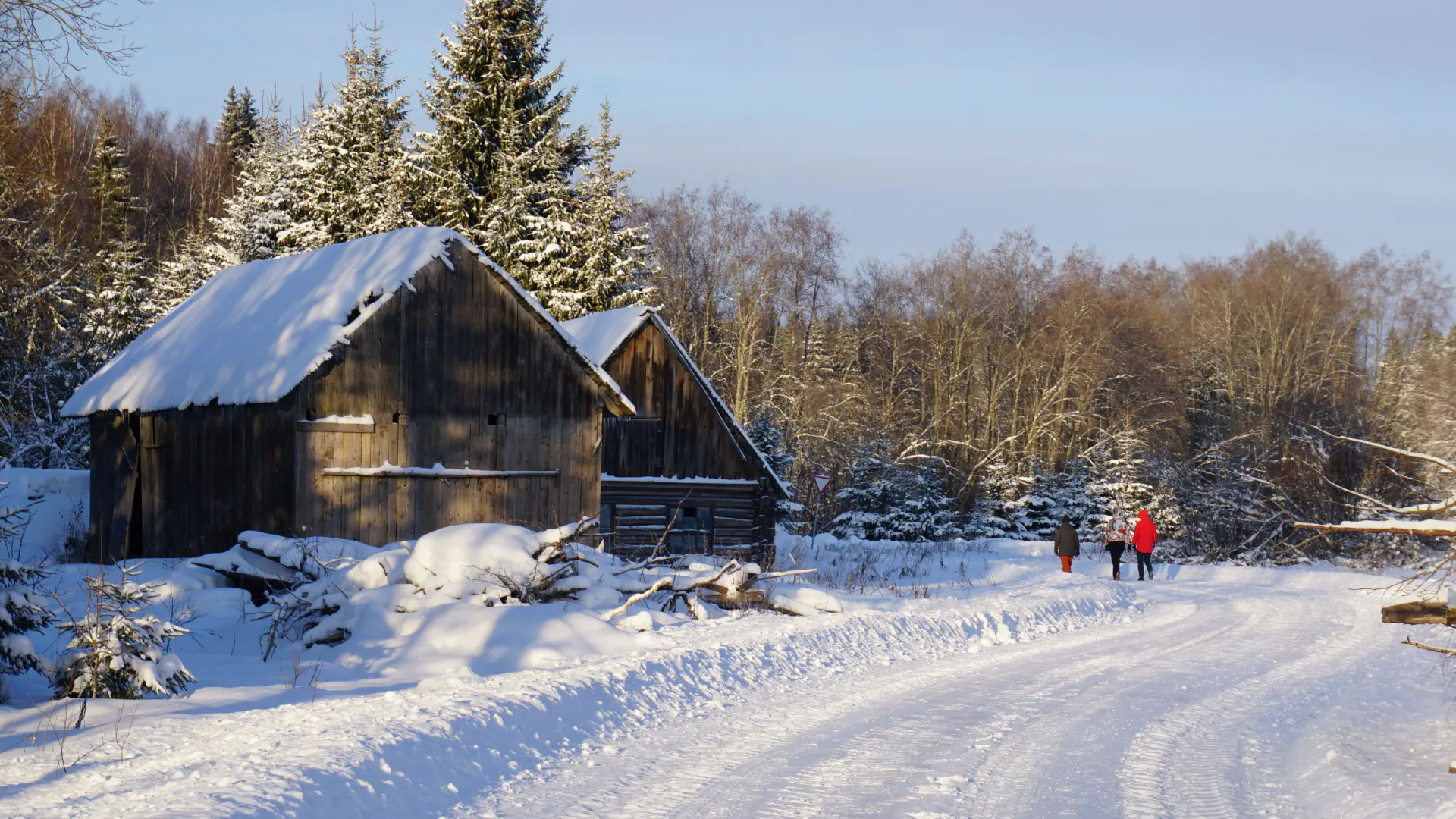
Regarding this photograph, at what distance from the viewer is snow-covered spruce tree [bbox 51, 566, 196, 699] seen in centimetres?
916

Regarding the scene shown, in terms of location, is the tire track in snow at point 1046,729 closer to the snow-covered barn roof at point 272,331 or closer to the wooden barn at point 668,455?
the snow-covered barn roof at point 272,331

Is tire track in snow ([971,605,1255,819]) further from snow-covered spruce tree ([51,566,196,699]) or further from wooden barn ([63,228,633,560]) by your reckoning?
wooden barn ([63,228,633,560])

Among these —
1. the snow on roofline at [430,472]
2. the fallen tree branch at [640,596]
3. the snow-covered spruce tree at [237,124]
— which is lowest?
the fallen tree branch at [640,596]

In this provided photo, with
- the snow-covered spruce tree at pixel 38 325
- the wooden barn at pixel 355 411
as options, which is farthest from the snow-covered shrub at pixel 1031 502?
the snow-covered spruce tree at pixel 38 325

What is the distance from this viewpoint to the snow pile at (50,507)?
24.3 metres

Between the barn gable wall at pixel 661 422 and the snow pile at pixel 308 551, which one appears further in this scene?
the barn gable wall at pixel 661 422

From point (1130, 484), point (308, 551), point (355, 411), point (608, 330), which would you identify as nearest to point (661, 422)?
point (608, 330)

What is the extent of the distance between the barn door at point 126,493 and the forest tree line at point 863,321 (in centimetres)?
830

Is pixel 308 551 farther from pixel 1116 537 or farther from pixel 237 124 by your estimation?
pixel 237 124

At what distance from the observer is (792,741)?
9117 mm

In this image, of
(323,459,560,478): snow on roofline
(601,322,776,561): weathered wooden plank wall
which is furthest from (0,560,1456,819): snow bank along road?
(601,322,776,561): weathered wooden plank wall

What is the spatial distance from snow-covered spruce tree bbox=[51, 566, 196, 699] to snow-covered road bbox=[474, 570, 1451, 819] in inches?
149

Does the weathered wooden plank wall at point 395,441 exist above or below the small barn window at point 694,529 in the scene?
above

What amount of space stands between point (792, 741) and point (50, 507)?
23.3m
